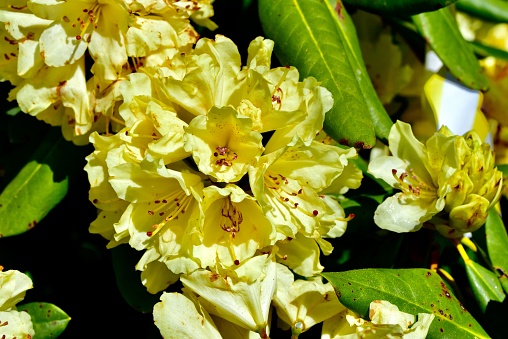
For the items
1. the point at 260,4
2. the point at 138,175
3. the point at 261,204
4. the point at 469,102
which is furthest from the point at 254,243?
the point at 469,102

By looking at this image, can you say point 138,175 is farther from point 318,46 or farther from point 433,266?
point 433,266

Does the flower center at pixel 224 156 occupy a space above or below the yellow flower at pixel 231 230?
above

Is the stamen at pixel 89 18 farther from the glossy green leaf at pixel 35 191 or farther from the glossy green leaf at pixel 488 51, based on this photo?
the glossy green leaf at pixel 488 51

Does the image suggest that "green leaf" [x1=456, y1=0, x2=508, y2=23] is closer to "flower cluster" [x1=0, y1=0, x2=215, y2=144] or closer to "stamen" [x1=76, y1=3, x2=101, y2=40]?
"flower cluster" [x1=0, y1=0, x2=215, y2=144]

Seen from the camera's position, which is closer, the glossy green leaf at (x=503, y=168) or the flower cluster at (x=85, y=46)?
the flower cluster at (x=85, y=46)

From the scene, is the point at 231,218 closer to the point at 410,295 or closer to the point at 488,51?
the point at 410,295

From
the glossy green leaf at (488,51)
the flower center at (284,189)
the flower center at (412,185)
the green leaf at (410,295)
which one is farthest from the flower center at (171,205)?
the glossy green leaf at (488,51)
